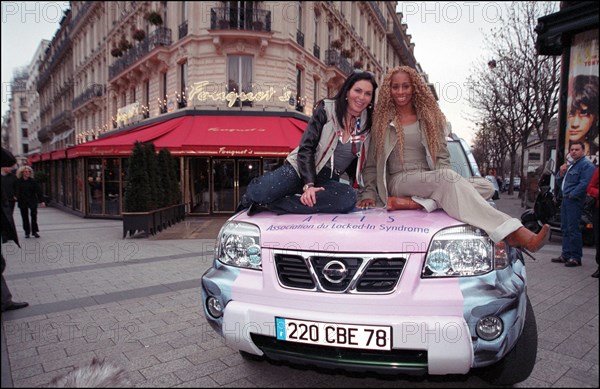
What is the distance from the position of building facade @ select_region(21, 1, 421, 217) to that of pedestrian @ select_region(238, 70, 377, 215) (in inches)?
398

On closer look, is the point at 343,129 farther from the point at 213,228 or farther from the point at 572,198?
the point at 213,228

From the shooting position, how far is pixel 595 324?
1.56 metres

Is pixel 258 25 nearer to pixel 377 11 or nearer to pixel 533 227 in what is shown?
pixel 533 227

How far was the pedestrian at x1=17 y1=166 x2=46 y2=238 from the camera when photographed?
10.4 m

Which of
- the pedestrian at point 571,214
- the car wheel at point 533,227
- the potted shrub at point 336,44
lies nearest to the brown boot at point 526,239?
the car wheel at point 533,227

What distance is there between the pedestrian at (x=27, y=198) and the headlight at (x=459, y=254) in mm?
11229

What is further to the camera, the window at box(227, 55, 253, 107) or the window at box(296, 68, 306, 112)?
the window at box(296, 68, 306, 112)

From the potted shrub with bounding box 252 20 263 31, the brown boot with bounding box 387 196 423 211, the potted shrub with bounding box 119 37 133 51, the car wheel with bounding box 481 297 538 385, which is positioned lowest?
the car wheel with bounding box 481 297 538 385

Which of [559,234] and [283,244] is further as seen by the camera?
[559,234]

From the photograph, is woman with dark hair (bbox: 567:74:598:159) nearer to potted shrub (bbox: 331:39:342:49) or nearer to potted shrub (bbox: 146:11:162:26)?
potted shrub (bbox: 146:11:162:26)

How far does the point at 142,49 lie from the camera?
20.1m

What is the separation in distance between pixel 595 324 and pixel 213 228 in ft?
35.8

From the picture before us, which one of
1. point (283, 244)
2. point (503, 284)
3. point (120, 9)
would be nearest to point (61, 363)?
point (283, 244)

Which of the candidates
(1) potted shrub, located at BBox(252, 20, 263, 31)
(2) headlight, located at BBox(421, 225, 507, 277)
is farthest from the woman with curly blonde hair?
(1) potted shrub, located at BBox(252, 20, 263, 31)
